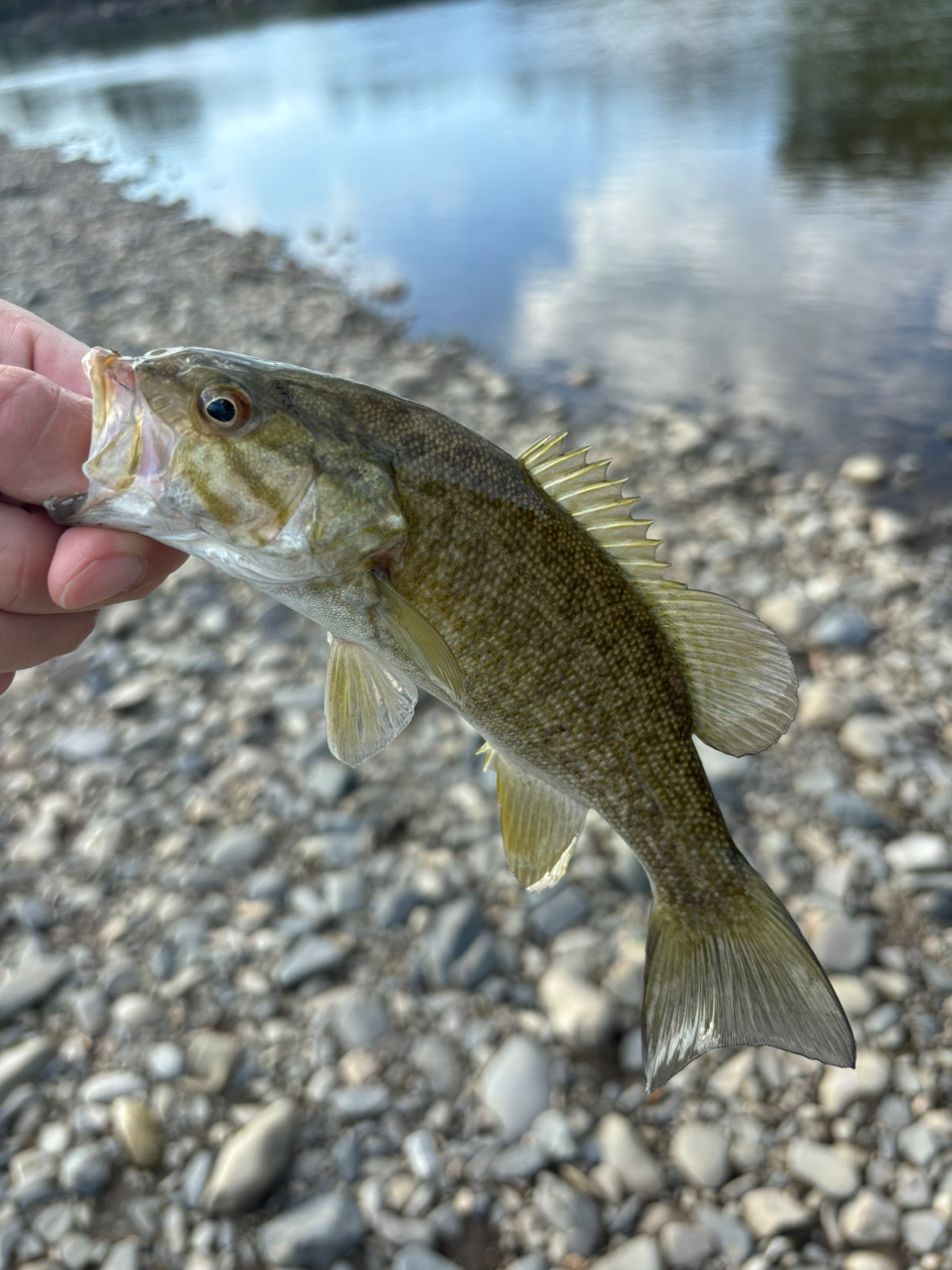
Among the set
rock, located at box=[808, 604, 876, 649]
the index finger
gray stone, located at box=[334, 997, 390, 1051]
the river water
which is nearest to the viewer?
the index finger

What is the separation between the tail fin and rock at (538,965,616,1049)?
1.47 meters

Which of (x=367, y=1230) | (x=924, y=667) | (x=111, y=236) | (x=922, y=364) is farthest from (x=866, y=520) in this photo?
(x=111, y=236)

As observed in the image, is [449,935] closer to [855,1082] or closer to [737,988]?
[855,1082]

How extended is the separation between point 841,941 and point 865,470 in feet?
14.8

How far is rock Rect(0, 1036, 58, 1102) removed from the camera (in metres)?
3.36

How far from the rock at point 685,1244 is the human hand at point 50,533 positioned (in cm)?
256

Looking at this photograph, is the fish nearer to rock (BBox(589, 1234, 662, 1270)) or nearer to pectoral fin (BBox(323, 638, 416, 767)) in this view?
pectoral fin (BBox(323, 638, 416, 767))

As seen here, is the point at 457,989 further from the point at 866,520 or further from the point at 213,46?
the point at 213,46

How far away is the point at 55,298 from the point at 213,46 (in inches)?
1361

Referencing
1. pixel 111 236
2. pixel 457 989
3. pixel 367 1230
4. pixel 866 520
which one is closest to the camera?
pixel 367 1230

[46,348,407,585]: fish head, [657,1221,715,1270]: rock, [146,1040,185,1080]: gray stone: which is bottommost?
[657,1221,715,1270]: rock

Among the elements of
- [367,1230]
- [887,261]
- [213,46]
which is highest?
[213,46]

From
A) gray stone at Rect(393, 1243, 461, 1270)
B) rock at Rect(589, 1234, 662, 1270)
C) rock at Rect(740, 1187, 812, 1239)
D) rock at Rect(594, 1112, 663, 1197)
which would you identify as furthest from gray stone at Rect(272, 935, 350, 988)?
rock at Rect(740, 1187, 812, 1239)

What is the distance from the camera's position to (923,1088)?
126 inches
